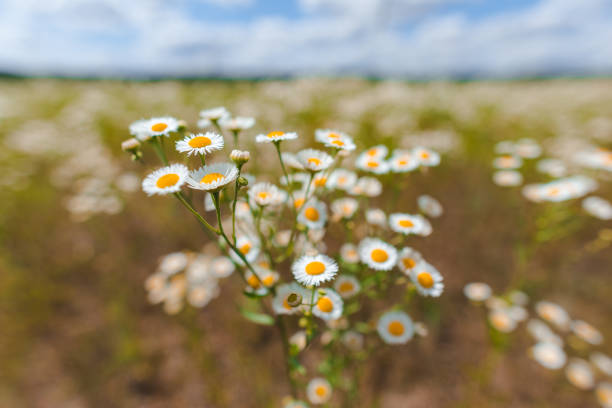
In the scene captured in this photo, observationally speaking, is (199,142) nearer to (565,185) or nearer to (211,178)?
(211,178)

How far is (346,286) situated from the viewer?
1.01 meters

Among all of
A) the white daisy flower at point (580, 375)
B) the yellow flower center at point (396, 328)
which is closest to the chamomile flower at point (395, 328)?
the yellow flower center at point (396, 328)

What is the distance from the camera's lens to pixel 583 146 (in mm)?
3199

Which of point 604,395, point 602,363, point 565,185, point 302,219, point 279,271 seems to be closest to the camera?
point 302,219

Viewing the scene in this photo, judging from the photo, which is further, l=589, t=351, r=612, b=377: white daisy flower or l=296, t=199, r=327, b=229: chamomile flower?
l=589, t=351, r=612, b=377: white daisy flower

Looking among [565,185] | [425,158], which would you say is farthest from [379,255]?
[565,185]

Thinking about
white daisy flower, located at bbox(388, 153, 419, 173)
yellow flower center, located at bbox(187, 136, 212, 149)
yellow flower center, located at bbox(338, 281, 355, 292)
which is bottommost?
yellow flower center, located at bbox(338, 281, 355, 292)

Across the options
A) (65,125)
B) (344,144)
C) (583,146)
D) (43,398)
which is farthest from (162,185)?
(65,125)

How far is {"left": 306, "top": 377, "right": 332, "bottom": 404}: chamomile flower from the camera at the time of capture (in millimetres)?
1356

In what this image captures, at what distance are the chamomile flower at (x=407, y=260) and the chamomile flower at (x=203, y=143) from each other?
611mm

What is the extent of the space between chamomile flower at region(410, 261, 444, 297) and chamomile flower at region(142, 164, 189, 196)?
709 mm

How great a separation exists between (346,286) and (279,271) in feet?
4.73

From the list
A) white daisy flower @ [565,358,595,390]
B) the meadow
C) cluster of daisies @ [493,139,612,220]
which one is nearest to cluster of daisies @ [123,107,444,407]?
the meadow

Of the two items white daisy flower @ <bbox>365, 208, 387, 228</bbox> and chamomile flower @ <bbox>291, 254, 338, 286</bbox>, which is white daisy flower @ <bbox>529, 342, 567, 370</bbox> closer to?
white daisy flower @ <bbox>365, 208, 387, 228</bbox>
